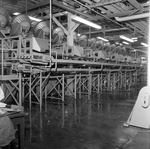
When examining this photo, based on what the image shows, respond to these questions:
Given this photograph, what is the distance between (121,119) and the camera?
6352 millimetres

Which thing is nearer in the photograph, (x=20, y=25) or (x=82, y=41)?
(x=20, y=25)

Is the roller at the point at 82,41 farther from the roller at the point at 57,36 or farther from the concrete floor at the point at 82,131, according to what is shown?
the concrete floor at the point at 82,131

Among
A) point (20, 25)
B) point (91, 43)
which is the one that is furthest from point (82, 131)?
point (91, 43)

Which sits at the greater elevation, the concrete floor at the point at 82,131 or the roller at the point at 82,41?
the roller at the point at 82,41

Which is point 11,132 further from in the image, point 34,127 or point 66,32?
point 66,32

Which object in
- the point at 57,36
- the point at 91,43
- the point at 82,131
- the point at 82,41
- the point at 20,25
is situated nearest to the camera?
the point at 82,131

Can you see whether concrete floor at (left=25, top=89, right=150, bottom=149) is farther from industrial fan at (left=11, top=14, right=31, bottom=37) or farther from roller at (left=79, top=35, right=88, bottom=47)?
roller at (left=79, top=35, right=88, bottom=47)

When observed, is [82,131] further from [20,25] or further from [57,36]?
[57,36]

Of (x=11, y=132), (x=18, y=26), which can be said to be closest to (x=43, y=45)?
(x=18, y=26)

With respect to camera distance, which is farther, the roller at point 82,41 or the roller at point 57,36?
the roller at point 82,41

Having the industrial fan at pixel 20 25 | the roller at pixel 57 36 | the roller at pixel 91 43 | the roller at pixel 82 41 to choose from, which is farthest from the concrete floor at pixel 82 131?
the roller at pixel 91 43

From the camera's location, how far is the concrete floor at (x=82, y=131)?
4.24m

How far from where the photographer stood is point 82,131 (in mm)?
5090

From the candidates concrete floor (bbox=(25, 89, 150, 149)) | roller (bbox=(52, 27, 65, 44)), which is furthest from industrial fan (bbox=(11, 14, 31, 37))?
concrete floor (bbox=(25, 89, 150, 149))
